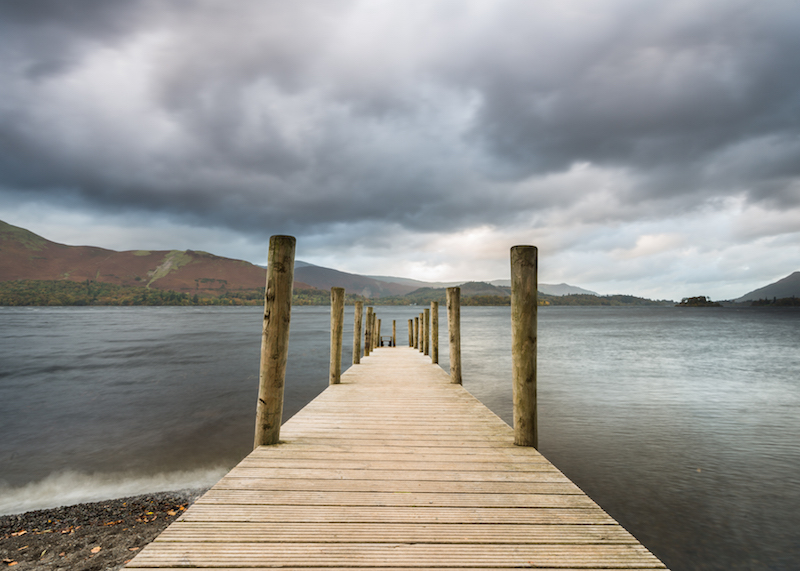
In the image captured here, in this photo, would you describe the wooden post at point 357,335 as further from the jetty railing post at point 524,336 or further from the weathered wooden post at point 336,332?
the jetty railing post at point 524,336

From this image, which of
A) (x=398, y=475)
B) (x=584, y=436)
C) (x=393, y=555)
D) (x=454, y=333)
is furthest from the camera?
(x=584, y=436)

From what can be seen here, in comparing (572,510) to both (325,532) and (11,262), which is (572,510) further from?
(11,262)

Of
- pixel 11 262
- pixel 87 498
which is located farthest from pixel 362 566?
pixel 11 262

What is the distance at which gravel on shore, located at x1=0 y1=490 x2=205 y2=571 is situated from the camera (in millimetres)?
4035

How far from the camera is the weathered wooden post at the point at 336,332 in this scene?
8.17 m

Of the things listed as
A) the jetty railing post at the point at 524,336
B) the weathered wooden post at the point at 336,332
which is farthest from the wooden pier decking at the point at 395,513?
the weathered wooden post at the point at 336,332

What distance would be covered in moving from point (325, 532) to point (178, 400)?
13.2 m

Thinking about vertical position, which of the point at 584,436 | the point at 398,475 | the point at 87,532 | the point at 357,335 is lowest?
the point at 584,436

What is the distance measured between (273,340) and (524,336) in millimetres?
2647

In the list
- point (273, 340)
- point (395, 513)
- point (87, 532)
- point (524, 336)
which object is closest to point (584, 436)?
point (524, 336)

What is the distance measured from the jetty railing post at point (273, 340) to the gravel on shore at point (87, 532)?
6.48ft

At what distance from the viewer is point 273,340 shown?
161 inches

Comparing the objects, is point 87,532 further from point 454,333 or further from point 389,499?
point 454,333

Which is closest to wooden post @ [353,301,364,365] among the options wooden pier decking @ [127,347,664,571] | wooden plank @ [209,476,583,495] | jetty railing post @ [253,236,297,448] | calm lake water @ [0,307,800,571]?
calm lake water @ [0,307,800,571]
